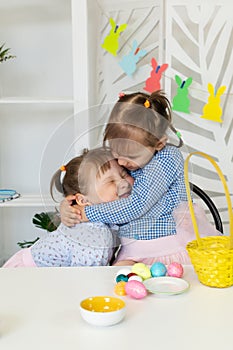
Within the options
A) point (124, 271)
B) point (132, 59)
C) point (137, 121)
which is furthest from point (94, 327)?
point (132, 59)

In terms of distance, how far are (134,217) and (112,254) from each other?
175mm

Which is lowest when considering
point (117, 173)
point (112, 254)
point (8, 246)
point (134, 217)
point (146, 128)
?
point (8, 246)

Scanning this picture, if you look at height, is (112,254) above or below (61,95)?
below

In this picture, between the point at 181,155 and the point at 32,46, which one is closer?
the point at 181,155

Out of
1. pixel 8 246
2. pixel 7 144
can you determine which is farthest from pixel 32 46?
pixel 8 246

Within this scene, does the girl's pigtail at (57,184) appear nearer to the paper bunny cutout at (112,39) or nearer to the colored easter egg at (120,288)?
the colored easter egg at (120,288)

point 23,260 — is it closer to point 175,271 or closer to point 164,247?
point 164,247

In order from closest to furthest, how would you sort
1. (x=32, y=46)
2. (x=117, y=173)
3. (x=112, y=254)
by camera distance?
(x=117, y=173), (x=112, y=254), (x=32, y=46)

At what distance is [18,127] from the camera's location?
143 inches

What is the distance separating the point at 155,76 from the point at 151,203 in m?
1.50

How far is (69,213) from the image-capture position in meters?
1.67

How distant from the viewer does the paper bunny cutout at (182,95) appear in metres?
3.07

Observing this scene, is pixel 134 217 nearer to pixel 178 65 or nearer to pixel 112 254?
pixel 112 254

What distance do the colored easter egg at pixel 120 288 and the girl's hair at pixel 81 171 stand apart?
0.35m
